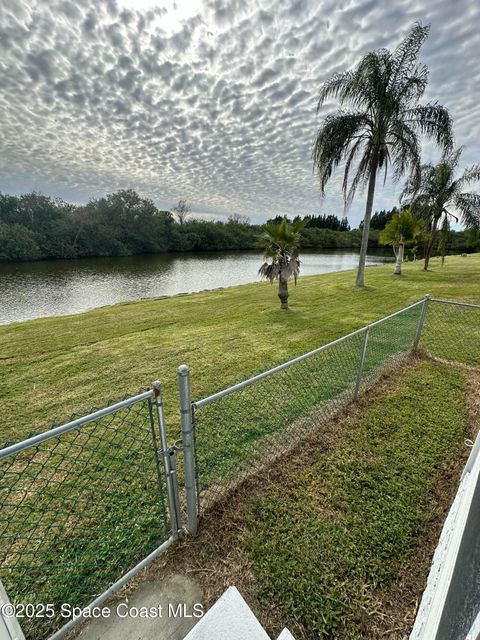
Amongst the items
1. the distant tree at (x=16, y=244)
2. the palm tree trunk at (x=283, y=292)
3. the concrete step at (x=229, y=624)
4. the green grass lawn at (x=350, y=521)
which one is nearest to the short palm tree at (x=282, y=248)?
the palm tree trunk at (x=283, y=292)

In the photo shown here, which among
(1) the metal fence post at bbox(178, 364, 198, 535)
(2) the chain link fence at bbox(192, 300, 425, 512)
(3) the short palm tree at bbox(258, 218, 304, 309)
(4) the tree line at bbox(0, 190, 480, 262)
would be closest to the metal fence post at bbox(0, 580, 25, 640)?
(1) the metal fence post at bbox(178, 364, 198, 535)

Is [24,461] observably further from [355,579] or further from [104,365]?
[355,579]

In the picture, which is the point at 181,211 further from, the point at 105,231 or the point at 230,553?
the point at 230,553

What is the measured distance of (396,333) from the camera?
5.31 m

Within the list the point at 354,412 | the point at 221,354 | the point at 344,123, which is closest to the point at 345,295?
the point at 344,123

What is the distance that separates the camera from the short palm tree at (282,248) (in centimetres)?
746

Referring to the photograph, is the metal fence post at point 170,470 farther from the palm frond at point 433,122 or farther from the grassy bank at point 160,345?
the palm frond at point 433,122

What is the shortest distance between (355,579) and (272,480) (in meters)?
0.87

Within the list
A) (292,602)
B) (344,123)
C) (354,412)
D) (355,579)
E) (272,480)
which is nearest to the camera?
(292,602)

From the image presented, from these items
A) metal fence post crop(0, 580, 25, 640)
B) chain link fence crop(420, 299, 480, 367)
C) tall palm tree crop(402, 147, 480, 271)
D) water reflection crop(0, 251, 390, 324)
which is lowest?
water reflection crop(0, 251, 390, 324)

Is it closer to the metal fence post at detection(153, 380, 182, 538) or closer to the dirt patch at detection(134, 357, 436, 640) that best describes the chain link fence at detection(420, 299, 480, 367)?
the dirt patch at detection(134, 357, 436, 640)

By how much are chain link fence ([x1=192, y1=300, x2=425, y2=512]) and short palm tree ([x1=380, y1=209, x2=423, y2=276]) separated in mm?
10667

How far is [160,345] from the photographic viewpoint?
5957mm

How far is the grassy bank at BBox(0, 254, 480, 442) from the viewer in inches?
158
